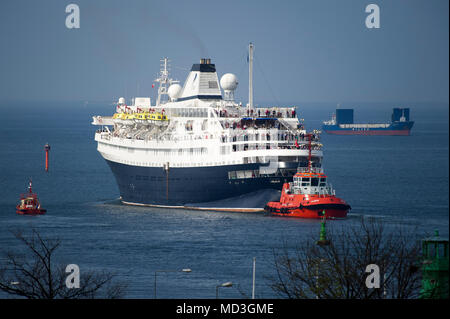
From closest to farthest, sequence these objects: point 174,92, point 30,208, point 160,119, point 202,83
Result: point 30,208, point 160,119, point 202,83, point 174,92

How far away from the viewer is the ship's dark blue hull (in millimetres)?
99625

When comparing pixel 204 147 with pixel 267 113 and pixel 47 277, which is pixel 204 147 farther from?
pixel 47 277

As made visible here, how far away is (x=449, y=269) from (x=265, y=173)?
63567mm

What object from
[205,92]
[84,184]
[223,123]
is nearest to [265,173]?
[223,123]

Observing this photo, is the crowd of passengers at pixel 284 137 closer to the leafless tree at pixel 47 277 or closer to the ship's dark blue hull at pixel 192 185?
the ship's dark blue hull at pixel 192 185

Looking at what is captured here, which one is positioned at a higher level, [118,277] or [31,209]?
[31,209]

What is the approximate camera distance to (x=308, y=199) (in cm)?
9394

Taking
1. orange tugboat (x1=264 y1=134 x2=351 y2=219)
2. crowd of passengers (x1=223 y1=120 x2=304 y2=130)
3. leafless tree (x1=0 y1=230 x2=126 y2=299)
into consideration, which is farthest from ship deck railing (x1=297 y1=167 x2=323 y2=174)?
leafless tree (x1=0 y1=230 x2=126 y2=299)

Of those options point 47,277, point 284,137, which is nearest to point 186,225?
point 284,137

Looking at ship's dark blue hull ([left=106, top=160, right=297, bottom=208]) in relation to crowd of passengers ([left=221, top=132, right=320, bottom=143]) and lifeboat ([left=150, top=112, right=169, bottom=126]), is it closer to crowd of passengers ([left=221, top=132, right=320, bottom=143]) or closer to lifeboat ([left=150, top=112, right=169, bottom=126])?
crowd of passengers ([left=221, top=132, right=320, bottom=143])

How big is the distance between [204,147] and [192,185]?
390cm

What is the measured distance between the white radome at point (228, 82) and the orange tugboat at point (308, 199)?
67.5 ft

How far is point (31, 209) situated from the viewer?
331ft
